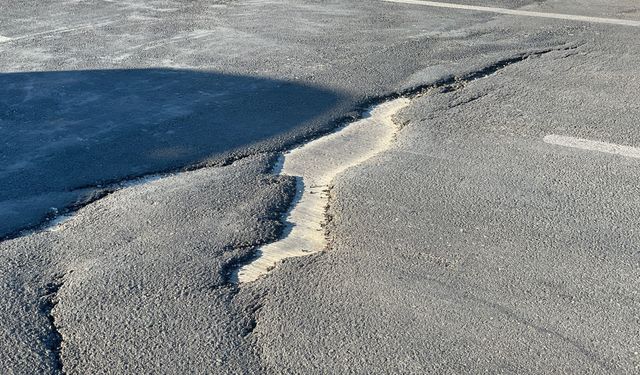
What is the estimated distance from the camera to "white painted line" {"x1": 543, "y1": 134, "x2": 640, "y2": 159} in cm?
629

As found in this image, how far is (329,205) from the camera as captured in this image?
5508mm

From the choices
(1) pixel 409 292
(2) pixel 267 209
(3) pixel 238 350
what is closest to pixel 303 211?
(2) pixel 267 209

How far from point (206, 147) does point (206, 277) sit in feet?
6.55

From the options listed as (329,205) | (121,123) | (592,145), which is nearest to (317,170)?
(329,205)

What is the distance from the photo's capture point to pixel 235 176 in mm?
5883

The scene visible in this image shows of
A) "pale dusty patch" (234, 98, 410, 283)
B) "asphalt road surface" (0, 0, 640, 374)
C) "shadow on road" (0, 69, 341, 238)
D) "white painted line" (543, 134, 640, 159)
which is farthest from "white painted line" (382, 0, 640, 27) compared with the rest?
"white painted line" (543, 134, 640, 159)

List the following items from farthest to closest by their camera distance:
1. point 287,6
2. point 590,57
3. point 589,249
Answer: point 287,6 → point 590,57 → point 589,249

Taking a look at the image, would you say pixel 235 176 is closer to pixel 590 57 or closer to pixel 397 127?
pixel 397 127

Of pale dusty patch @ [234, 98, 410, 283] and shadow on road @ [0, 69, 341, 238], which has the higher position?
shadow on road @ [0, 69, 341, 238]

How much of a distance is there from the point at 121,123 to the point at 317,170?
183cm

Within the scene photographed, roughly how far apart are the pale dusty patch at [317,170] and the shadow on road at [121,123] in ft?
1.07

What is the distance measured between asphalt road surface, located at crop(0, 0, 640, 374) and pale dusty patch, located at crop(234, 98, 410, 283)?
3.4 inches

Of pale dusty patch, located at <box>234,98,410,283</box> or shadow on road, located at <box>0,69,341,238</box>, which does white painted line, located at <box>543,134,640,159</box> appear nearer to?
pale dusty patch, located at <box>234,98,410,283</box>

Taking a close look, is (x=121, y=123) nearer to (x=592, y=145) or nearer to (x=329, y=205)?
(x=329, y=205)
